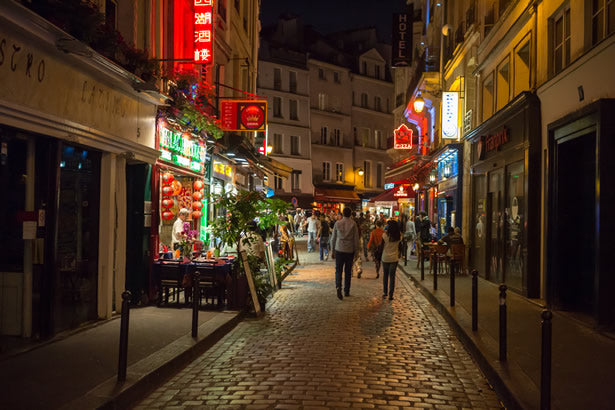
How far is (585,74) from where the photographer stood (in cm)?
886

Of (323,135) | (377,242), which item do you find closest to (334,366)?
(377,242)

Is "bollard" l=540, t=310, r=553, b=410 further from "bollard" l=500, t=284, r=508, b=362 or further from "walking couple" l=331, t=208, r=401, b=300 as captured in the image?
"walking couple" l=331, t=208, r=401, b=300

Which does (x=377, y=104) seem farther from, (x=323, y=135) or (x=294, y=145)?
(x=294, y=145)

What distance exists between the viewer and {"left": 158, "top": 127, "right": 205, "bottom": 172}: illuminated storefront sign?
11101 mm

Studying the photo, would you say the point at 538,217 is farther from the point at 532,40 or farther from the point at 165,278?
the point at 165,278

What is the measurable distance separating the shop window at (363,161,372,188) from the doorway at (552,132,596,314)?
41877 millimetres

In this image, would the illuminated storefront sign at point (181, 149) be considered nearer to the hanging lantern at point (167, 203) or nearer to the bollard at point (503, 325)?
the hanging lantern at point (167, 203)

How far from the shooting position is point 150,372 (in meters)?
5.61

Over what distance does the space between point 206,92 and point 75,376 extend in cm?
882

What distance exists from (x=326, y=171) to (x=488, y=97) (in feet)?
106

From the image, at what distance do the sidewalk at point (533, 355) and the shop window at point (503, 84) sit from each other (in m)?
6.20

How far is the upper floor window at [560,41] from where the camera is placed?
10.2 m

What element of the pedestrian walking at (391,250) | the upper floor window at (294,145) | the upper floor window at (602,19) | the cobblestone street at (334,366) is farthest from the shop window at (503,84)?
the upper floor window at (294,145)

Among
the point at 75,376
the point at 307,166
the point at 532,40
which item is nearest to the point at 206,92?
the point at 532,40
